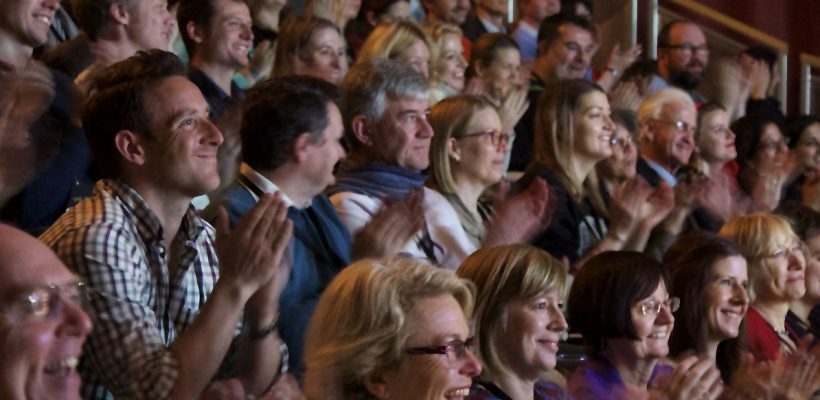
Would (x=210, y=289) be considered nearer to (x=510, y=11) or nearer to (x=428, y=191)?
(x=428, y=191)

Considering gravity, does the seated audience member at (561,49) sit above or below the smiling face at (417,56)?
below

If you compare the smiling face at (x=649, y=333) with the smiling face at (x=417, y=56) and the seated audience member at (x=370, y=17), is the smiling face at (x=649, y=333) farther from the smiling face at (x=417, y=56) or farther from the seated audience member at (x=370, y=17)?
the seated audience member at (x=370, y=17)

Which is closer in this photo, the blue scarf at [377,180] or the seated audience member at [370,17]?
the blue scarf at [377,180]

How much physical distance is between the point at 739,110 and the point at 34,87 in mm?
4447

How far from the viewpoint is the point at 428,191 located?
385cm

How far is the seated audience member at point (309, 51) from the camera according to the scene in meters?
4.74

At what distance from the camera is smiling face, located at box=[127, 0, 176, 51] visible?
3.95 m

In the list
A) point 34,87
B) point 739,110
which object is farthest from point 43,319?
point 739,110

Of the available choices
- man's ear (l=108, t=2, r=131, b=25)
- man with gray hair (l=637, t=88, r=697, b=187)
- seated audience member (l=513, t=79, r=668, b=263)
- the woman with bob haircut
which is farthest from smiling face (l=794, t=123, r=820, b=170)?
man's ear (l=108, t=2, r=131, b=25)

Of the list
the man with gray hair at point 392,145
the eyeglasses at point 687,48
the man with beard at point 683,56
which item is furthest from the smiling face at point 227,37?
the eyeglasses at point 687,48

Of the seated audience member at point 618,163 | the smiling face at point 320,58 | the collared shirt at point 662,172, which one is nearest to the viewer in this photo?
the smiling face at point 320,58

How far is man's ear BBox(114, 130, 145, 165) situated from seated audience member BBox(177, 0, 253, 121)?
1654 mm

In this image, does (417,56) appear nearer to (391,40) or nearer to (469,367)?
(391,40)

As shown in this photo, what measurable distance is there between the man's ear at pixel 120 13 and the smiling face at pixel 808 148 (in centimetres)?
346
